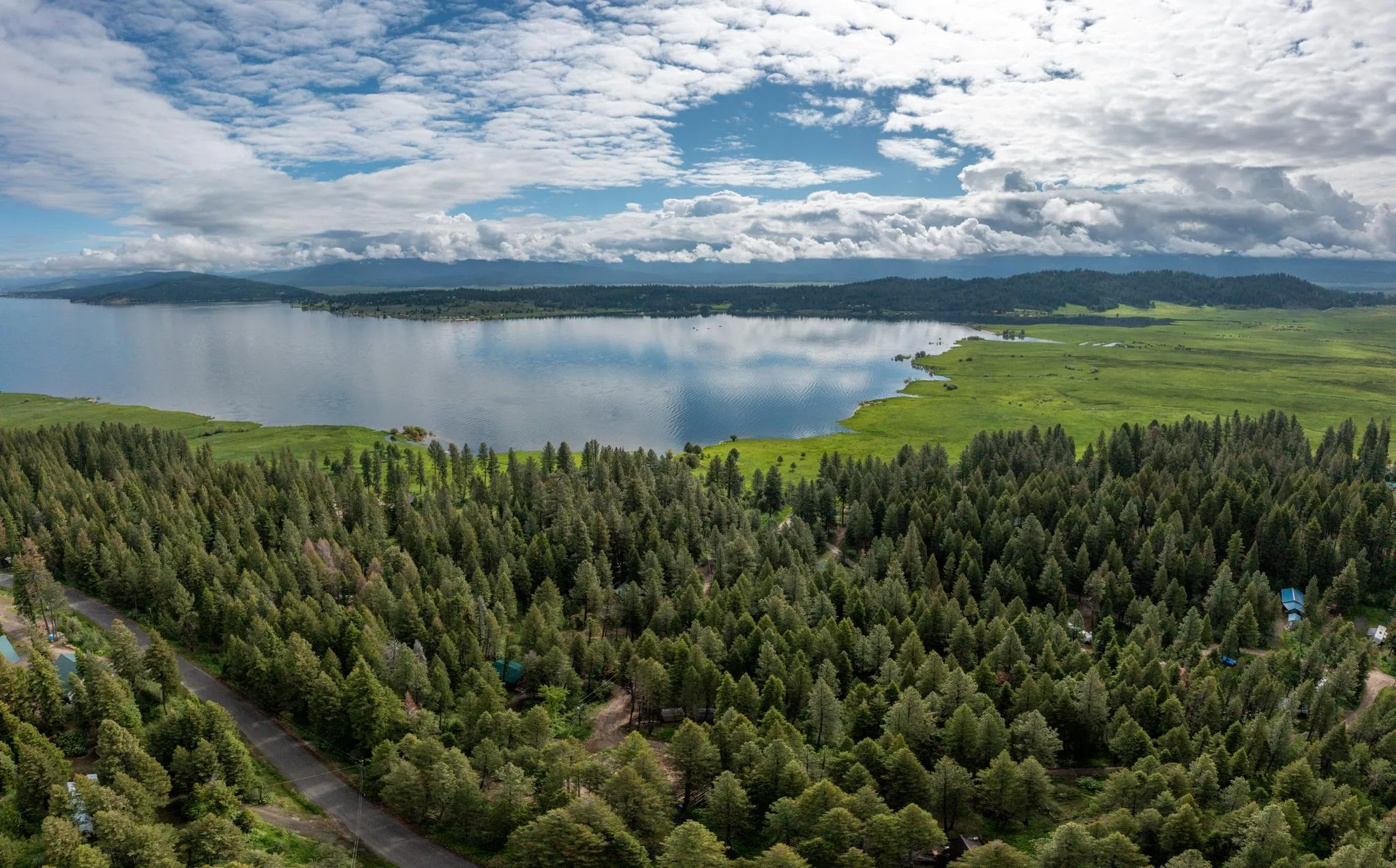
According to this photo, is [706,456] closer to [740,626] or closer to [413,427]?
[413,427]

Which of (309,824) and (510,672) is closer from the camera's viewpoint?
(309,824)

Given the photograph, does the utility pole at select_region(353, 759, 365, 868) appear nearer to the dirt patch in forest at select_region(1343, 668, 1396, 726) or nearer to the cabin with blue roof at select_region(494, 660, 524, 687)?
the cabin with blue roof at select_region(494, 660, 524, 687)

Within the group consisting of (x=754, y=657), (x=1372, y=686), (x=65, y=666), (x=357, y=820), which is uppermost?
(x=65, y=666)

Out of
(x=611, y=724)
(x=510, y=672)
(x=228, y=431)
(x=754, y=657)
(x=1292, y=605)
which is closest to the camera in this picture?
(x=611, y=724)

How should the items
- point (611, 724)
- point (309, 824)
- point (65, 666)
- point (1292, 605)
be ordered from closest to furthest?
point (309, 824)
point (65, 666)
point (611, 724)
point (1292, 605)

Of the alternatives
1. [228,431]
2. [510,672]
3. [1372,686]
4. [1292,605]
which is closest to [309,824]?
[510,672]

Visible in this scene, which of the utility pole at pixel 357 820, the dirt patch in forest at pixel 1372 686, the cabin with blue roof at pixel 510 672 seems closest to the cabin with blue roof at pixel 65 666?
the utility pole at pixel 357 820

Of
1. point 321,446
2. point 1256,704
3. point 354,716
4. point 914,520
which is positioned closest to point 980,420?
point 914,520

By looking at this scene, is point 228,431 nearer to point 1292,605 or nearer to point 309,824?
point 309,824
